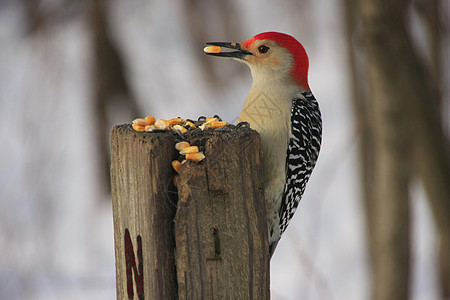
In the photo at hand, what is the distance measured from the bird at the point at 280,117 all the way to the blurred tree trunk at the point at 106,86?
67.7 inches

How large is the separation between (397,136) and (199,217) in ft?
11.3

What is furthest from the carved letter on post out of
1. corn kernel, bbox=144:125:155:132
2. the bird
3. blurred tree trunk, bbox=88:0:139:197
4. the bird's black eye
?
blurred tree trunk, bbox=88:0:139:197

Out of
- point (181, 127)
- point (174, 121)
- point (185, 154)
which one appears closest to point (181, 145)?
point (185, 154)

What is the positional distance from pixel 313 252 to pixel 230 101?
3324 millimetres

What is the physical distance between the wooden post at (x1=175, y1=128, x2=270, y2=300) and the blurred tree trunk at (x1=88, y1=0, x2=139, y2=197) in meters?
2.98

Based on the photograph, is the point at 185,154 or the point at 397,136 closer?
the point at 185,154

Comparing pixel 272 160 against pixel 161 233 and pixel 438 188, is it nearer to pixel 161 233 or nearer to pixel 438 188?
pixel 161 233

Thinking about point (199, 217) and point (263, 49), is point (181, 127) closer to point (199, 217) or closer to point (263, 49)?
point (199, 217)

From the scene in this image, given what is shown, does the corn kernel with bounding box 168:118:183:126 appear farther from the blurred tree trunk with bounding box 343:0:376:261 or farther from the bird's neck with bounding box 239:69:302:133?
the blurred tree trunk with bounding box 343:0:376:261

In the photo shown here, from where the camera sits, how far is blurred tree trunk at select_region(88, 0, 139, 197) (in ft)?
16.8

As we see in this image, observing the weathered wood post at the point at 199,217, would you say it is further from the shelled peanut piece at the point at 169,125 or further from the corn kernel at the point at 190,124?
the corn kernel at the point at 190,124

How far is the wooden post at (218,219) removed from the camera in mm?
2254

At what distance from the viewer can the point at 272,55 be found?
355cm

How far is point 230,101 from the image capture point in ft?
25.7
